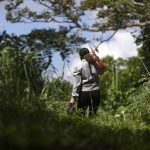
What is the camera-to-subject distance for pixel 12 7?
25.4 meters

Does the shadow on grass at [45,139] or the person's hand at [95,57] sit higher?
the person's hand at [95,57]

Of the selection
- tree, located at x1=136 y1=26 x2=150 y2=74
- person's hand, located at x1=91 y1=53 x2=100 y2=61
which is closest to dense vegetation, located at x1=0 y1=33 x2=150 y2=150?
person's hand, located at x1=91 y1=53 x2=100 y2=61

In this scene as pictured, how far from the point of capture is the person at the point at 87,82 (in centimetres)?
1034

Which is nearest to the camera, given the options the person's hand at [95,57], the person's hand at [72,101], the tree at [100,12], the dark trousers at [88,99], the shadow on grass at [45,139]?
the shadow on grass at [45,139]

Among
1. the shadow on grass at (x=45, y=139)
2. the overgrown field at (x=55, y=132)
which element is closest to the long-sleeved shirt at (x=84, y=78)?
the overgrown field at (x=55, y=132)

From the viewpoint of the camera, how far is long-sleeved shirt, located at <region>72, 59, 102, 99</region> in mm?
10391

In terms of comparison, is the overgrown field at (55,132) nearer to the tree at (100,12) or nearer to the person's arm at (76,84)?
the person's arm at (76,84)

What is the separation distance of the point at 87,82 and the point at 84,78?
94mm

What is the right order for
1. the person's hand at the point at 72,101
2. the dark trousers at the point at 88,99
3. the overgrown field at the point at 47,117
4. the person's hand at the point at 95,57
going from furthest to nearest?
1. the person's hand at the point at 95,57
2. the dark trousers at the point at 88,99
3. the person's hand at the point at 72,101
4. the overgrown field at the point at 47,117

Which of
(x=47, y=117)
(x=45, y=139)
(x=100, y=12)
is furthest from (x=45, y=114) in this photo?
(x=100, y=12)

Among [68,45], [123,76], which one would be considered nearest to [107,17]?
[68,45]

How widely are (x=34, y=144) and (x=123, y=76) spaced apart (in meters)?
46.9

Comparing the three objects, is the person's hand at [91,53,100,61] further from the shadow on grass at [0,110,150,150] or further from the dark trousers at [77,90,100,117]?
the shadow on grass at [0,110,150,150]

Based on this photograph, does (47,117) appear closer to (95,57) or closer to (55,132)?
(55,132)
